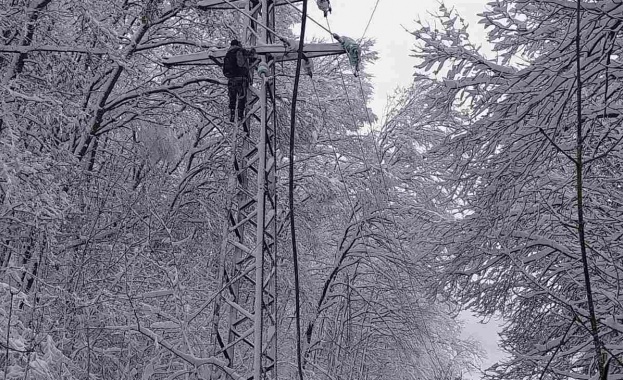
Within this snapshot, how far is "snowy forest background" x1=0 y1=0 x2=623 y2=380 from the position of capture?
5.45 meters

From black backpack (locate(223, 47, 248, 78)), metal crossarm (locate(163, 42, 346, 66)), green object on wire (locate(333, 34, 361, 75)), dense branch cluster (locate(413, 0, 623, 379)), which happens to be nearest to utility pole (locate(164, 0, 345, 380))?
metal crossarm (locate(163, 42, 346, 66))

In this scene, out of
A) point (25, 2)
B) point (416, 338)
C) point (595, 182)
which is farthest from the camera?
point (416, 338)

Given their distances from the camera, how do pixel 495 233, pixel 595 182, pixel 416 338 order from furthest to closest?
1. pixel 416 338
2. pixel 495 233
3. pixel 595 182

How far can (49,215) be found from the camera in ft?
17.8

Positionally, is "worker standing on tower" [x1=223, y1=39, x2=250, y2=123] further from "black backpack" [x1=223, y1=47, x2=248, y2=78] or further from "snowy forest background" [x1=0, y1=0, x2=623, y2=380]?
"snowy forest background" [x1=0, y1=0, x2=623, y2=380]

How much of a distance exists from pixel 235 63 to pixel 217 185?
4.78m

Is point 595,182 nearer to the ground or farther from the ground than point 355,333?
farther from the ground

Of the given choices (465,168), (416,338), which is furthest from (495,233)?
(416,338)

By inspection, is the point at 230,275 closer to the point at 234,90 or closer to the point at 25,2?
the point at 234,90

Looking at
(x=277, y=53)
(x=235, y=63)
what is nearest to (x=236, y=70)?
(x=235, y=63)

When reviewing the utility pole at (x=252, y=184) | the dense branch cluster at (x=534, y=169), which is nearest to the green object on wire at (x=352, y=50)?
the utility pole at (x=252, y=184)

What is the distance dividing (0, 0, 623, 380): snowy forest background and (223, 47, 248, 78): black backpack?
916 millimetres

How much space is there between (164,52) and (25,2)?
9.96 feet

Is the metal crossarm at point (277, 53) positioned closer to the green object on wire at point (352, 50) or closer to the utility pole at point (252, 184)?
the utility pole at point (252, 184)
